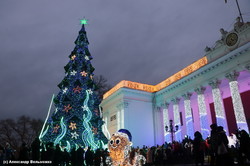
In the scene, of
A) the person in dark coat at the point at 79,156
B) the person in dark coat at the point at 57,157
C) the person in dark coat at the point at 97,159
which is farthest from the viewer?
the person in dark coat at the point at 97,159

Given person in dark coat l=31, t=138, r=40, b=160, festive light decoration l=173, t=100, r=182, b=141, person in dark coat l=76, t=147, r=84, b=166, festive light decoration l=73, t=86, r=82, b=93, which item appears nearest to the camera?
person in dark coat l=31, t=138, r=40, b=160

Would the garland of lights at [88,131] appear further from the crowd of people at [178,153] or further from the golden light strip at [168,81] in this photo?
the golden light strip at [168,81]

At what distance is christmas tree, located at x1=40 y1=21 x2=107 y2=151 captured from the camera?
12672 millimetres

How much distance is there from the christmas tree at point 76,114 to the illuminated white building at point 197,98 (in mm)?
9738

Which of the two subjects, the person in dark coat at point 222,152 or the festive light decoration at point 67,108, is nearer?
the person in dark coat at point 222,152

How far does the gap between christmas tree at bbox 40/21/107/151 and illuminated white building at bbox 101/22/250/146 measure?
974 cm

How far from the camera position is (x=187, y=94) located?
20.9 meters

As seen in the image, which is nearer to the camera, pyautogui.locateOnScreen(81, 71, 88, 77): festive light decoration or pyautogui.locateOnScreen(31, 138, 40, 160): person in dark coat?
pyautogui.locateOnScreen(31, 138, 40, 160): person in dark coat

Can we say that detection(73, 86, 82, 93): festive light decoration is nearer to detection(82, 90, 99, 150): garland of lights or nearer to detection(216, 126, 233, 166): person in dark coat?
detection(82, 90, 99, 150): garland of lights

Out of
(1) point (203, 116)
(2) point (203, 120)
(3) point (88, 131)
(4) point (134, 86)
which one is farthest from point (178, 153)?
(4) point (134, 86)

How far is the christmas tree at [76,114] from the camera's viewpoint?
1267 cm

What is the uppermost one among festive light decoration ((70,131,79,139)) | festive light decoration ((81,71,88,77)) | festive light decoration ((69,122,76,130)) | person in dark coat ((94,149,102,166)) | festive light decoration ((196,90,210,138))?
festive light decoration ((81,71,88,77))

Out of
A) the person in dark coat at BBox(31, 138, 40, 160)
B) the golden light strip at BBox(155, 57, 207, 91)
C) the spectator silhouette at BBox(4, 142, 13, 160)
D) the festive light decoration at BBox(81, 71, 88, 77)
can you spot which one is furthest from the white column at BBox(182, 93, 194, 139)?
the spectator silhouette at BBox(4, 142, 13, 160)

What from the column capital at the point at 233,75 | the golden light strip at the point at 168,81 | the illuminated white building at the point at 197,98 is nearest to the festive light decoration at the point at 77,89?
the illuminated white building at the point at 197,98
